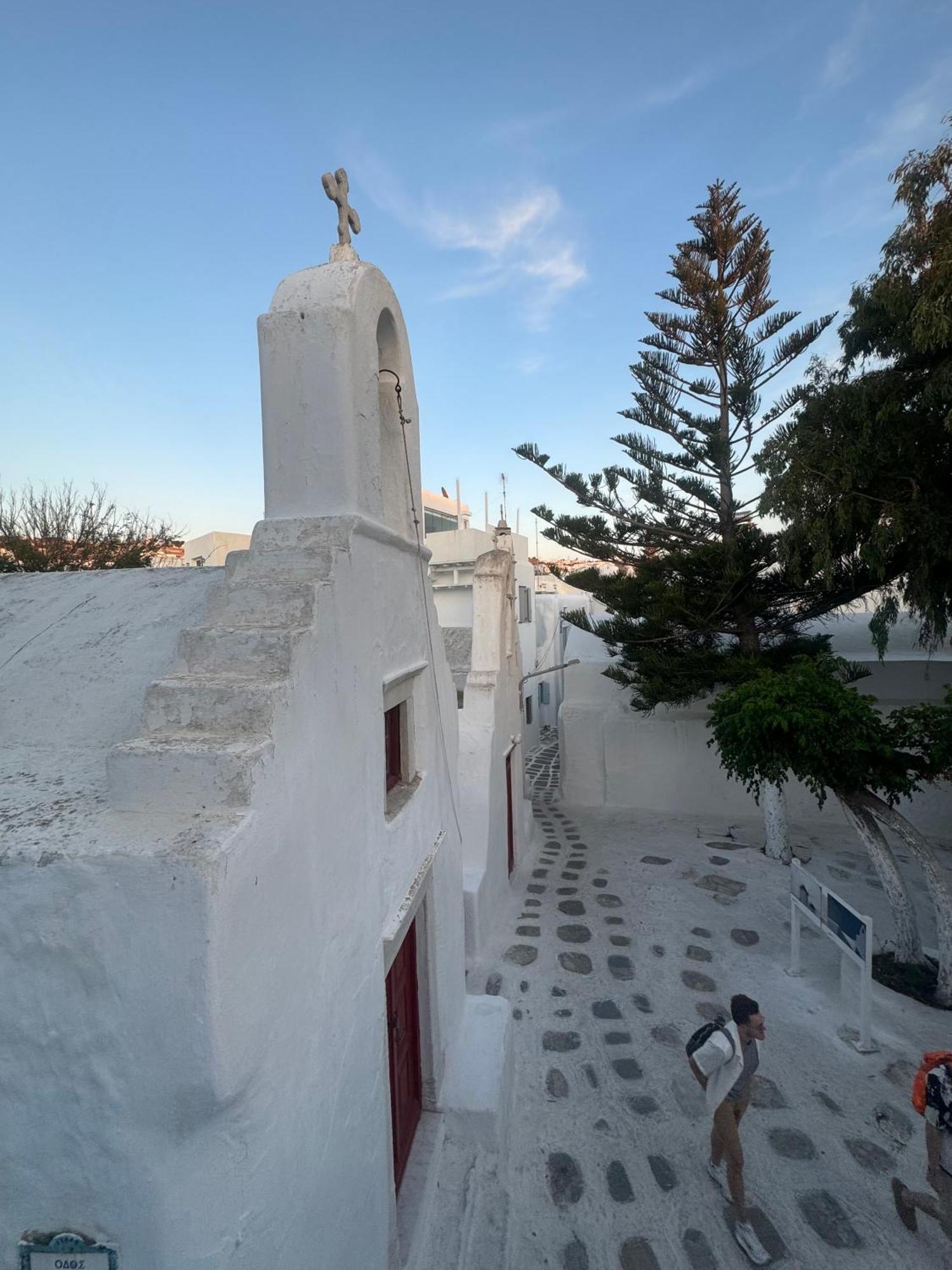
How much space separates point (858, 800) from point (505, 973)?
3551 mm

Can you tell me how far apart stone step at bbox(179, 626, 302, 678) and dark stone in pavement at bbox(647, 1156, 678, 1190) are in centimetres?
390

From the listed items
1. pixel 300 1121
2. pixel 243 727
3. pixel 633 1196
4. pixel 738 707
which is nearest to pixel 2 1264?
pixel 300 1121

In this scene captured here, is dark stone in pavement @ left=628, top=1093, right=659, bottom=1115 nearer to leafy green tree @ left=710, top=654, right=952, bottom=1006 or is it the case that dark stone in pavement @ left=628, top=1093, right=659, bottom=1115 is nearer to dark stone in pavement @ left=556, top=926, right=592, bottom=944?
dark stone in pavement @ left=556, top=926, right=592, bottom=944

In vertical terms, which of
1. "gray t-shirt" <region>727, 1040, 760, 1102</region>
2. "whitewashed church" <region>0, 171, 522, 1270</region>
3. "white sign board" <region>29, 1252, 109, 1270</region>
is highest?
"whitewashed church" <region>0, 171, 522, 1270</region>

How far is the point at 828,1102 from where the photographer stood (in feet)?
14.1

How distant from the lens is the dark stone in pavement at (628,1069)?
460 centimetres

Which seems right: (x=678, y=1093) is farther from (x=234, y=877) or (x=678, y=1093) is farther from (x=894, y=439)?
(x=894, y=439)

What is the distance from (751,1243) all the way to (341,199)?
19.1ft

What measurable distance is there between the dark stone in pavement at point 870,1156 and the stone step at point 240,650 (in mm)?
4590

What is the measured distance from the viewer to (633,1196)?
11.9 feet

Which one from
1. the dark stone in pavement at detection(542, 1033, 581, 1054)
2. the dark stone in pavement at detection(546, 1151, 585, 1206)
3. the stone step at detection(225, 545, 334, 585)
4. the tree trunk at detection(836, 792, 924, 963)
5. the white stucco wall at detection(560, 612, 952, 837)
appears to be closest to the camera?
the stone step at detection(225, 545, 334, 585)

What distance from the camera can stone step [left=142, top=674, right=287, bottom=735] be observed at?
1.90 meters

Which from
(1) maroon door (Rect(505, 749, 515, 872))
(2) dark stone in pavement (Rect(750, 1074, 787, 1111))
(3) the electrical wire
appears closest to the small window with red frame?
(3) the electrical wire

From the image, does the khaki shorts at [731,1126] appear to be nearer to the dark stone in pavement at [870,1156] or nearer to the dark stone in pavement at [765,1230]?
the dark stone in pavement at [765,1230]
